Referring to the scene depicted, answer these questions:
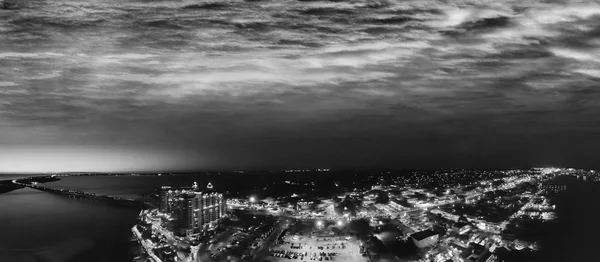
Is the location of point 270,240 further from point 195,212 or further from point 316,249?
point 195,212

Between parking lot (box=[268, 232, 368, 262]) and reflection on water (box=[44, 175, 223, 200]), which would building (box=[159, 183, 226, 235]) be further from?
reflection on water (box=[44, 175, 223, 200])

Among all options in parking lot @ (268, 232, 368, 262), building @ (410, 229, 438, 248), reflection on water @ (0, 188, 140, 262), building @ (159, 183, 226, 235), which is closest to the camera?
parking lot @ (268, 232, 368, 262)

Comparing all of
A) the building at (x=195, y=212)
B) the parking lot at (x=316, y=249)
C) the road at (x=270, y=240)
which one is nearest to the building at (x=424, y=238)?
the parking lot at (x=316, y=249)

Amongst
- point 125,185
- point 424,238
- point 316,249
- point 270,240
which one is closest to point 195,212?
point 270,240

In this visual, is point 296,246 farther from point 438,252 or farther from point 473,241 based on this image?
point 473,241

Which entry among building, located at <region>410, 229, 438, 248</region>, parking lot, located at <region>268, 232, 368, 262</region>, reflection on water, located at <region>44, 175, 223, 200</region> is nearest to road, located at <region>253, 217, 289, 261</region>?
parking lot, located at <region>268, 232, 368, 262</region>

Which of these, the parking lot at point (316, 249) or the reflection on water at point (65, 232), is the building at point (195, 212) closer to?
the reflection on water at point (65, 232)
